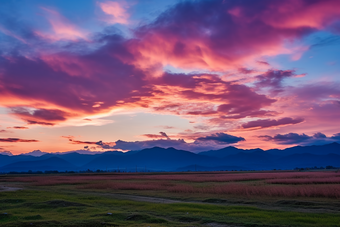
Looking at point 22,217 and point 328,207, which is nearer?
point 22,217

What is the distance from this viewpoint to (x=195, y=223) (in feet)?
58.3

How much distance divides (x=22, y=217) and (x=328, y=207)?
24764mm

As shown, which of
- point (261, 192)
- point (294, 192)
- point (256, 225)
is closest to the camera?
point (256, 225)

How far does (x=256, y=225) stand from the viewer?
1664 cm

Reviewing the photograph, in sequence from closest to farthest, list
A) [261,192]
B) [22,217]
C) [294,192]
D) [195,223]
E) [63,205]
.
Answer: [195,223] → [22,217] → [63,205] → [294,192] → [261,192]

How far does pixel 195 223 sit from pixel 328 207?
13253 millimetres

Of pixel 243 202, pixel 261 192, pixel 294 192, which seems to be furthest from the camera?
pixel 261 192

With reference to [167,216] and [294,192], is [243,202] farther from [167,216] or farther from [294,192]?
[167,216]

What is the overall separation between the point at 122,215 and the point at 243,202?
1433cm

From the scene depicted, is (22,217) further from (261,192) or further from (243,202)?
(261,192)

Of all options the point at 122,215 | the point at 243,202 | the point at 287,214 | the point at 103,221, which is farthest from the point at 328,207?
the point at 103,221

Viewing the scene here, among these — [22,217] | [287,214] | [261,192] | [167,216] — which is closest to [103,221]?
[167,216]

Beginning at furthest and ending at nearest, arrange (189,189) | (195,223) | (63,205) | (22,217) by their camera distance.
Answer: (189,189) < (63,205) < (22,217) < (195,223)

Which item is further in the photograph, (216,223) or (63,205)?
(63,205)
